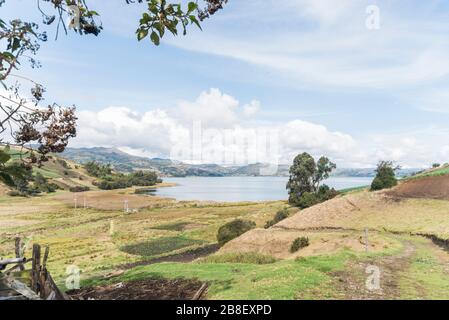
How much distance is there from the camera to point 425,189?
60.1m

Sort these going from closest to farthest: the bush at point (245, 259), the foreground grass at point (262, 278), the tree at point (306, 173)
Answer: the foreground grass at point (262, 278) < the bush at point (245, 259) < the tree at point (306, 173)

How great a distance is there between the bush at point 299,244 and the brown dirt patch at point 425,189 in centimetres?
2861

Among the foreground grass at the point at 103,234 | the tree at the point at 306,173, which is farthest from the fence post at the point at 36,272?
the tree at the point at 306,173

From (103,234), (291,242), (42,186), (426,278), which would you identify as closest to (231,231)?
(291,242)

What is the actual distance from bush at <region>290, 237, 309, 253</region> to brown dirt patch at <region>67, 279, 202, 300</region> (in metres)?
21.7

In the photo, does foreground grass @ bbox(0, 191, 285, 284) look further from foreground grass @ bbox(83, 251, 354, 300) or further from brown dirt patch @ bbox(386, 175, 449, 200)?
brown dirt patch @ bbox(386, 175, 449, 200)

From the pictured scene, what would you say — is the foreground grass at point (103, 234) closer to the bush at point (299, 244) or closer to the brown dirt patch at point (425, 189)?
the bush at point (299, 244)

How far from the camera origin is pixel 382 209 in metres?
56.0

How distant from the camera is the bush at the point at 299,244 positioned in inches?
1490

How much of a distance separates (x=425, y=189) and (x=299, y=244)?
33.3m

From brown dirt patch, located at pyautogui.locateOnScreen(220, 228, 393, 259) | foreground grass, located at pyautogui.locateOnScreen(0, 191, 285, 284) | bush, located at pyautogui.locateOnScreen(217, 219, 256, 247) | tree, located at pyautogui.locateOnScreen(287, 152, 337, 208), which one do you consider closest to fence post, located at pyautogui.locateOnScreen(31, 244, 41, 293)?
foreground grass, located at pyautogui.locateOnScreen(0, 191, 285, 284)

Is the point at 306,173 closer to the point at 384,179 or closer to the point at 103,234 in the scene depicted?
the point at 384,179
